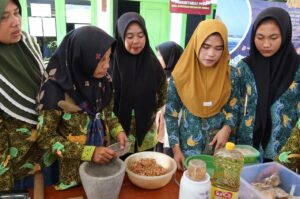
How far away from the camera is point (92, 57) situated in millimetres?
1127

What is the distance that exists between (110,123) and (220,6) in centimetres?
210

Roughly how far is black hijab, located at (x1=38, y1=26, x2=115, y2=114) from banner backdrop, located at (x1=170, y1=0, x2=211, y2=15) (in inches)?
84.7

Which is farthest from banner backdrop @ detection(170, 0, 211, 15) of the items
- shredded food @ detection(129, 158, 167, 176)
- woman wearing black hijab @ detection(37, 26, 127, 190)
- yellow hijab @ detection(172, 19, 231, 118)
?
shredded food @ detection(129, 158, 167, 176)

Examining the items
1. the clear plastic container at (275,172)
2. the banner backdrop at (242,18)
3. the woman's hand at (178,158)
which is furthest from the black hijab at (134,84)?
the banner backdrop at (242,18)

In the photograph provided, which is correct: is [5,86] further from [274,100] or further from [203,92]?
[274,100]

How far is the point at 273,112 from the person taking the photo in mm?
1486

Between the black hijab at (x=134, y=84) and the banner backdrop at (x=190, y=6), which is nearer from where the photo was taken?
the black hijab at (x=134, y=84)

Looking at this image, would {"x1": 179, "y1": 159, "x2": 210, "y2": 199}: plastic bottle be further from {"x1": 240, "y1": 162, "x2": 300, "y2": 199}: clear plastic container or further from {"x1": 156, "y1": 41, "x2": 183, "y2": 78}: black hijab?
{"x1": 156, "y1": 41, "x2": 183, "y2": 78}: black hijab

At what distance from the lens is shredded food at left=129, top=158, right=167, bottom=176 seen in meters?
1.09

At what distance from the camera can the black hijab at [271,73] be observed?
149cm

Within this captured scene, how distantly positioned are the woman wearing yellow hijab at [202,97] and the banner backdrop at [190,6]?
1.72 meters

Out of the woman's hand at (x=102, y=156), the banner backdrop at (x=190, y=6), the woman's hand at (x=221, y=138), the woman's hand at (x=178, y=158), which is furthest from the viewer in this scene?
the banner backdrop at (x=190, y=6)

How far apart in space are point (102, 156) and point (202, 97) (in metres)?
0.75

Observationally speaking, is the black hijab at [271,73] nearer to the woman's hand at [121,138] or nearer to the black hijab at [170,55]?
the woman's hand at [121,138]
